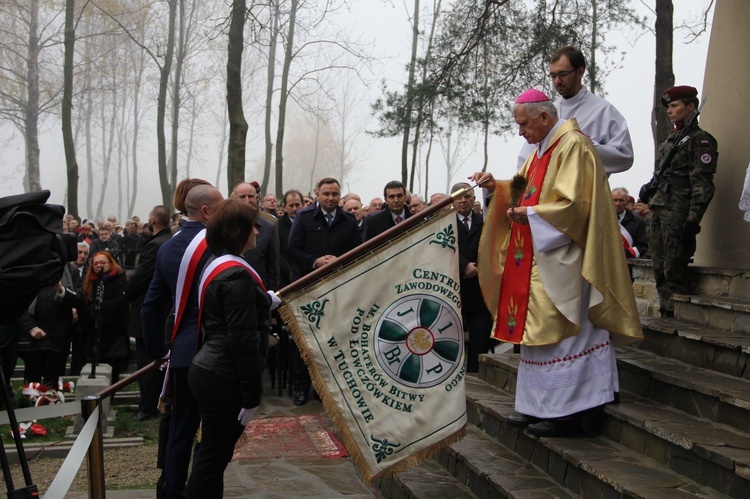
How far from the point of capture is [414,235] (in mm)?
4695

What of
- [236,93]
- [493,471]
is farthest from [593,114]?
[236,93]

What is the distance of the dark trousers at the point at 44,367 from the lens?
8.70 metres

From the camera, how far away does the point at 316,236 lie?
319 inches

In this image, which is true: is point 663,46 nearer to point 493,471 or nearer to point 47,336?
point 493,471

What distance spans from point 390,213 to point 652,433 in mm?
4483

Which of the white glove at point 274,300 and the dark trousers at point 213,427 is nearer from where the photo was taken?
the dark trousers at point 213,427

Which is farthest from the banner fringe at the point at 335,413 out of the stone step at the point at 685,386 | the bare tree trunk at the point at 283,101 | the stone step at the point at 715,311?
the bare tree trunk at the point at 283,101

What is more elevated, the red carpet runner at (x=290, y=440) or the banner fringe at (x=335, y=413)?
the banner fringe at (x=335, y=413)

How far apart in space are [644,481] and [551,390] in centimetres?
92

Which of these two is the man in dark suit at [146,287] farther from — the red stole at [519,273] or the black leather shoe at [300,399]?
the red stole at [519,273]

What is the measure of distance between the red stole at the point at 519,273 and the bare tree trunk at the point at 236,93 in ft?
23.6

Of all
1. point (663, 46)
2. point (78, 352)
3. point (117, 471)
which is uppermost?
point (663, 46)

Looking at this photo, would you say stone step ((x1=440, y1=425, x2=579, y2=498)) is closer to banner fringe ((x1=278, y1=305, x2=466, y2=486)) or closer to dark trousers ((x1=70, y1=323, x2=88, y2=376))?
banner fringe ((x1=278, y1=305, x2=466, y2=486))

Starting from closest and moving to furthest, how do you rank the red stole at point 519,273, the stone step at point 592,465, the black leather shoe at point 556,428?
the stone step at point 592,465
the black leather shoe at point 556,428
the red stole at point 519,273
